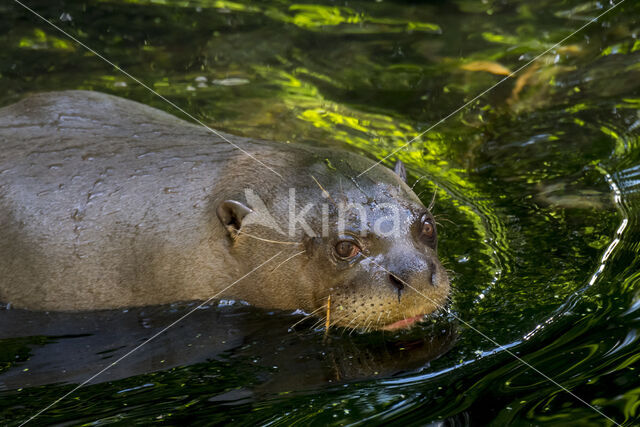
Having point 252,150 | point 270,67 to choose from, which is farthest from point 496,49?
point 252,150

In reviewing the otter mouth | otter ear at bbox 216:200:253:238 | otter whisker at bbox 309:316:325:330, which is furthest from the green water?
otter ear at bbox 216:200:253:238

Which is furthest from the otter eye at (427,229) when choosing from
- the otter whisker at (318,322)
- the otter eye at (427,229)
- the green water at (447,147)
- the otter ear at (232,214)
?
the otter ear at (232,214)

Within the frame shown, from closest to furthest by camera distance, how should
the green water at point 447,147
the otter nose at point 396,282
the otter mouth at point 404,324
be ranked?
the green water at point 447,147
the otter nose at point 396,282
the otter mouth at point 404,324

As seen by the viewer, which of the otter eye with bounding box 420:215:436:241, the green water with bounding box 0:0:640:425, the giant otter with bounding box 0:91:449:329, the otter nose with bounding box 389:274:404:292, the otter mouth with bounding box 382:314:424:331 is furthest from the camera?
the otter eye with bounding box 420:215:436:241

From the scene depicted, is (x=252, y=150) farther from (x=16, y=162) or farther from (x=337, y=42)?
(x=337, y=42)

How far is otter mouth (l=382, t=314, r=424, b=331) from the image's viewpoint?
4883 millimetres

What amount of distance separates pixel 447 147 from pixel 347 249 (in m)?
2.80

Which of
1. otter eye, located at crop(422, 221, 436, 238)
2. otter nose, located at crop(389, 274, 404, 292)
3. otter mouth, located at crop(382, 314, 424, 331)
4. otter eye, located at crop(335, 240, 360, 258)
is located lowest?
otter mouth, located at crop(382, 314, 424, 331)

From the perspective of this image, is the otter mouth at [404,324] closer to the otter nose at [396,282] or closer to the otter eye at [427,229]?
the otter nose at [396,282]

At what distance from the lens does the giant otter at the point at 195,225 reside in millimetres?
4988

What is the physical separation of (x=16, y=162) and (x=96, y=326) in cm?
123

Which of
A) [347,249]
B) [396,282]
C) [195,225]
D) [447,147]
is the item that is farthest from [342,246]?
[447,147]

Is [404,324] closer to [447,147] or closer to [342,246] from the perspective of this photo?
[342,246]

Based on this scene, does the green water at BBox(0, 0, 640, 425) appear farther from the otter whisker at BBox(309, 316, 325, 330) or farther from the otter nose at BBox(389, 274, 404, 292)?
the otter nose at BBox(389, 274, 404, 292)
